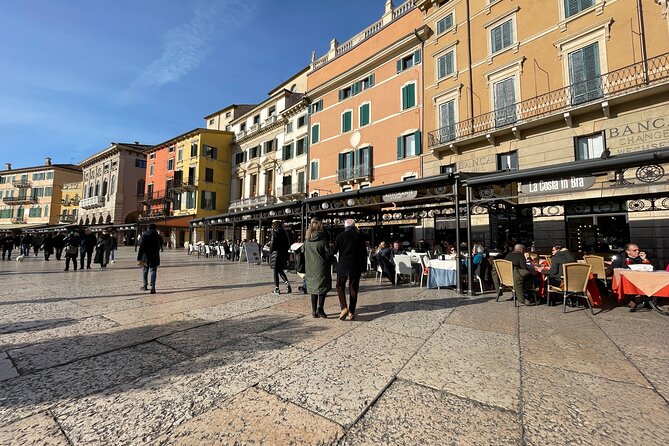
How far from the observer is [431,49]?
56.8 ft

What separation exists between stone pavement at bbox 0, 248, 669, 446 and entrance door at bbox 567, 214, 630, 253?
25.7 ft

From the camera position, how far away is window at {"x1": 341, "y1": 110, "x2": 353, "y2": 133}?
71.9 feet

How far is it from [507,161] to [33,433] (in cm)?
1618

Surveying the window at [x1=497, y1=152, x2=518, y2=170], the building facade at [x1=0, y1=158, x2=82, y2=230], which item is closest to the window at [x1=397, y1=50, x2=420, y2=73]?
the window at [x1=497, y1=152, x2=518, y2=170]

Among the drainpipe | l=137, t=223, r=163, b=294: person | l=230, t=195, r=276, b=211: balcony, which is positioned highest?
the drainpipe

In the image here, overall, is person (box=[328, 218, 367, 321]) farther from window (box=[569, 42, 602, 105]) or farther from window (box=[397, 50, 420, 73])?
window (box=[397, 50, 420, 73])

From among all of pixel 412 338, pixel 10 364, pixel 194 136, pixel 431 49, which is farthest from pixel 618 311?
pixel 194 136

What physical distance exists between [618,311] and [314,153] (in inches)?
854

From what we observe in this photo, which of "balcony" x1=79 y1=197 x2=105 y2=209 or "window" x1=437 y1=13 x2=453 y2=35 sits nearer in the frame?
"window" x1=437 y1=13 x2=453 y2=35

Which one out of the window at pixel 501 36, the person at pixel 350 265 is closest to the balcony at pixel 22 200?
the person at pixel 350 265

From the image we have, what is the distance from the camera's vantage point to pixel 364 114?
68.5 ft

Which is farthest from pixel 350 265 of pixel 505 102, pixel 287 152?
pixel 287 152

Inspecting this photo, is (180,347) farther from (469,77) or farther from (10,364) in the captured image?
(469,77)

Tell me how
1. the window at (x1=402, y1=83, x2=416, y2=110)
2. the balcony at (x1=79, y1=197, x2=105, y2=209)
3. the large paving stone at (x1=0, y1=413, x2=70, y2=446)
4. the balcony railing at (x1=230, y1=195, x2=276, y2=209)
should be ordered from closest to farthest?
the large paving stone at (x1=0, y1=413, x2=70, y2=446), the window at (x1=402, y1=83, x2=416, y2=110), the balcony railing at (x1=230, y1=195, x2=276, y2=209), the balcony at (x1=79, y1=197, x2=105, y2=209)
